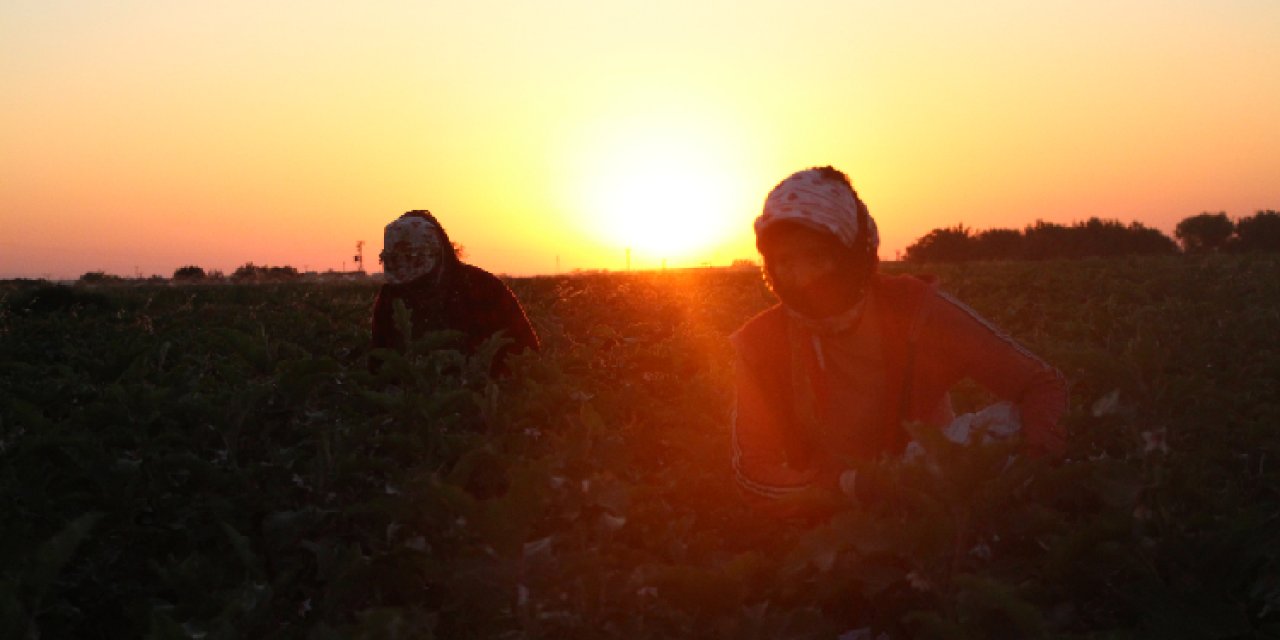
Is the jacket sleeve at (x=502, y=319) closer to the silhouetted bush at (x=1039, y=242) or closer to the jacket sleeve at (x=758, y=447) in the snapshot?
the jacket sleeve at (x=758, y=447)

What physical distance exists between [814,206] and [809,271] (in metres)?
0.25

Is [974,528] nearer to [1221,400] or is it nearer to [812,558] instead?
[812,558]

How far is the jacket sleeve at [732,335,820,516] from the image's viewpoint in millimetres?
4023

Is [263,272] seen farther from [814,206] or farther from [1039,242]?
[1039,242]

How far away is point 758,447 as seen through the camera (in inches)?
172

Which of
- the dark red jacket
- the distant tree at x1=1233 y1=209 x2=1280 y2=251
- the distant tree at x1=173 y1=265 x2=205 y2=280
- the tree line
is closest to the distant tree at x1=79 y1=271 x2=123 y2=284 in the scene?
the distant tree at x1=173 y1=265 x2=205 y2=280

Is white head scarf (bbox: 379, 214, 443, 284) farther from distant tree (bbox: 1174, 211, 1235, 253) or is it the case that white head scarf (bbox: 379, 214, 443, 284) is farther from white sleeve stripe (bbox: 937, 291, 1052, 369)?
distant tree (bbox: 1174, 211, 1235, 253)

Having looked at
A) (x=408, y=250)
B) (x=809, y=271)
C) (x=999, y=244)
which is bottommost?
(x=809, y=271)

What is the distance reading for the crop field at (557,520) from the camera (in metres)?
2.33

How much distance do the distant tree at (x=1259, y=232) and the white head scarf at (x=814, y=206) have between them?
58793 millimetres

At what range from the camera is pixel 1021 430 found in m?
3.55

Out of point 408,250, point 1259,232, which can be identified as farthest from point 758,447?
point 1259,232

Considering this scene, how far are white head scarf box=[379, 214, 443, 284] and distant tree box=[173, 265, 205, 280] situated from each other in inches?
932

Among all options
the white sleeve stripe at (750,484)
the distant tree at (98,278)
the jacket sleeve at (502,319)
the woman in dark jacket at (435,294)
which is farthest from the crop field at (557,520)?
the distant tree at (98,278)
